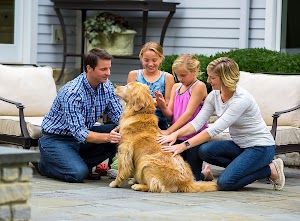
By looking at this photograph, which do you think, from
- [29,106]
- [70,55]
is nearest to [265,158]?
[29,106]

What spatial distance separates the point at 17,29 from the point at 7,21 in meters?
0.19

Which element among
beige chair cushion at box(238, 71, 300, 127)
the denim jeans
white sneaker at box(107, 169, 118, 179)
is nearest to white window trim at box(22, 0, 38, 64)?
beige chair cushion at box(238, 71, 300, 127)

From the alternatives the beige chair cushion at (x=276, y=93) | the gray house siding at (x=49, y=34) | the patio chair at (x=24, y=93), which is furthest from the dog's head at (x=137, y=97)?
the gray house siding at (x=49, y=34)

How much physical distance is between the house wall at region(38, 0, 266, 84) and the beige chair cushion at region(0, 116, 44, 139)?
395 cm

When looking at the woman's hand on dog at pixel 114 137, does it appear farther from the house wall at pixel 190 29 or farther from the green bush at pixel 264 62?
the house wall at pixel 190 29

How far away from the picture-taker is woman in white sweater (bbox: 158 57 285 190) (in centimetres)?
748

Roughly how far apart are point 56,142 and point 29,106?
4.78 ft

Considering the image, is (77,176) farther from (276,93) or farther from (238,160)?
(276,93)

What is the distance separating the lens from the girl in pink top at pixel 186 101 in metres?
7.93

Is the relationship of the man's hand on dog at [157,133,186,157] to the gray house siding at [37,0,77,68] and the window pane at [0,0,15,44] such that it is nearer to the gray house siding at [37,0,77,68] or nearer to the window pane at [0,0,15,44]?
the gray house siding at [37,0,77,68]

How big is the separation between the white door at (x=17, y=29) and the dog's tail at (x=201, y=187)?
5.72 m

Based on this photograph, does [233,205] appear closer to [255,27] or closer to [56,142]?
[56,142]

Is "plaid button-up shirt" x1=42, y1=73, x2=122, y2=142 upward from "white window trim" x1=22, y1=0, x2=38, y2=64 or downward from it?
downward

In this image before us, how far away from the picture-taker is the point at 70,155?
8016 millimetres
